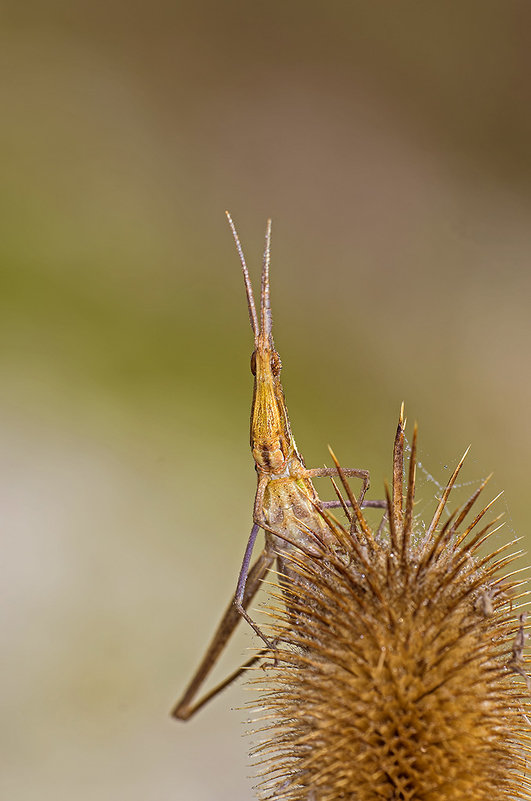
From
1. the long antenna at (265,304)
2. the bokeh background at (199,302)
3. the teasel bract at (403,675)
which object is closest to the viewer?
the teasel bract at (403,675)

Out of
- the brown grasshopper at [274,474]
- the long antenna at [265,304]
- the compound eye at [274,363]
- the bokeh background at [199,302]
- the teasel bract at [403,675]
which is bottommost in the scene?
the teasel bract at [403,675]

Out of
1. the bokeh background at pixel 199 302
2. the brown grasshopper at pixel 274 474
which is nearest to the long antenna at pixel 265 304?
the brown grasshopper at pixel 274 474

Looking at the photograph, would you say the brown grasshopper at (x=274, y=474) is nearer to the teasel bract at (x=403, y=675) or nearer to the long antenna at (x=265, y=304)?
the long antenna at (x=265, y=304)

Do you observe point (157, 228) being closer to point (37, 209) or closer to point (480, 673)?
point (37, 209)

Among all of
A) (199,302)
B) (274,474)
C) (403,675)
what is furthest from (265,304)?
(199,302)

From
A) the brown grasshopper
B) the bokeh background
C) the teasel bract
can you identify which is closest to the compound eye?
the brown grasshopper

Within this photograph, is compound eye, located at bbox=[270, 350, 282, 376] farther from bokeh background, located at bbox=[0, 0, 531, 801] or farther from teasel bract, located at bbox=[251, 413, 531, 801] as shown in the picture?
bokeh background, located at bbox=[0, 0, 531, 801]
